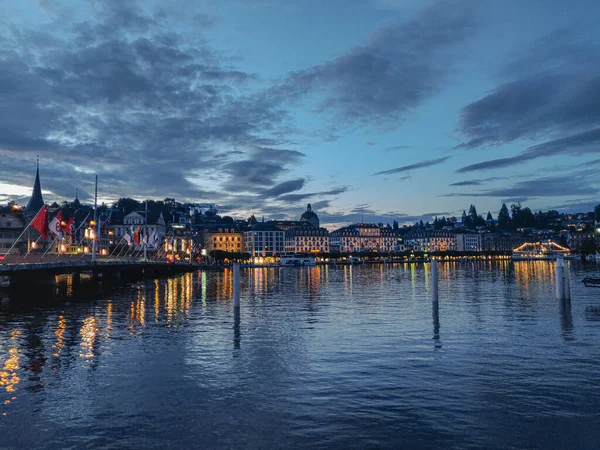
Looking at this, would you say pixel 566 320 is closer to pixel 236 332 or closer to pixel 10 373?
pixel 236 332

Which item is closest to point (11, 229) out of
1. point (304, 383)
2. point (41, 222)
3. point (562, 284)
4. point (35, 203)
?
point (35, 203)

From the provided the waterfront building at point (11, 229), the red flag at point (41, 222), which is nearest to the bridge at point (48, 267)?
the red flag at point (41, 222)

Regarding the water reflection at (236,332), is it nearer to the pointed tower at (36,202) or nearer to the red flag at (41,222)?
the red flag at (41,222)

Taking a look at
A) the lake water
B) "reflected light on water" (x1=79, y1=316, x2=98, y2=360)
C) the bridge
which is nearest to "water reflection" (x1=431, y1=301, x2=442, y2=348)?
the lake water

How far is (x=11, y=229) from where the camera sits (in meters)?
136

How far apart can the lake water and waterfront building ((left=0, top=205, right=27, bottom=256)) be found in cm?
10876

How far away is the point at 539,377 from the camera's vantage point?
21.6m

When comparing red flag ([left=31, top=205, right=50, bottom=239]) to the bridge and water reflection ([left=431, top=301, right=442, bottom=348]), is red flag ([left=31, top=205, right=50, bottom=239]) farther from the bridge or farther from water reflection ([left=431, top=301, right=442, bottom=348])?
water reflection ([left=431, top=301, right=442, bottom=348])

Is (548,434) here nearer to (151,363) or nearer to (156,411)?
(156,411)

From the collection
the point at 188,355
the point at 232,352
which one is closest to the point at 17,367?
the point at 188,355

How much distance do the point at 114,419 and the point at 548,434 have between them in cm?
1325

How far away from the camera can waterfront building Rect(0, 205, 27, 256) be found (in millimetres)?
135250

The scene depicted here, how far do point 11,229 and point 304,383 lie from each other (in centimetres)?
13754

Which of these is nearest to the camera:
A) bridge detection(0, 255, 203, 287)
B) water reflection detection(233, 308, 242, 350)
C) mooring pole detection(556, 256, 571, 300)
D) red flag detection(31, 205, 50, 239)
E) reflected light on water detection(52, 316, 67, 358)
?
reflected light on water detection(52, 316, 67, 358)
